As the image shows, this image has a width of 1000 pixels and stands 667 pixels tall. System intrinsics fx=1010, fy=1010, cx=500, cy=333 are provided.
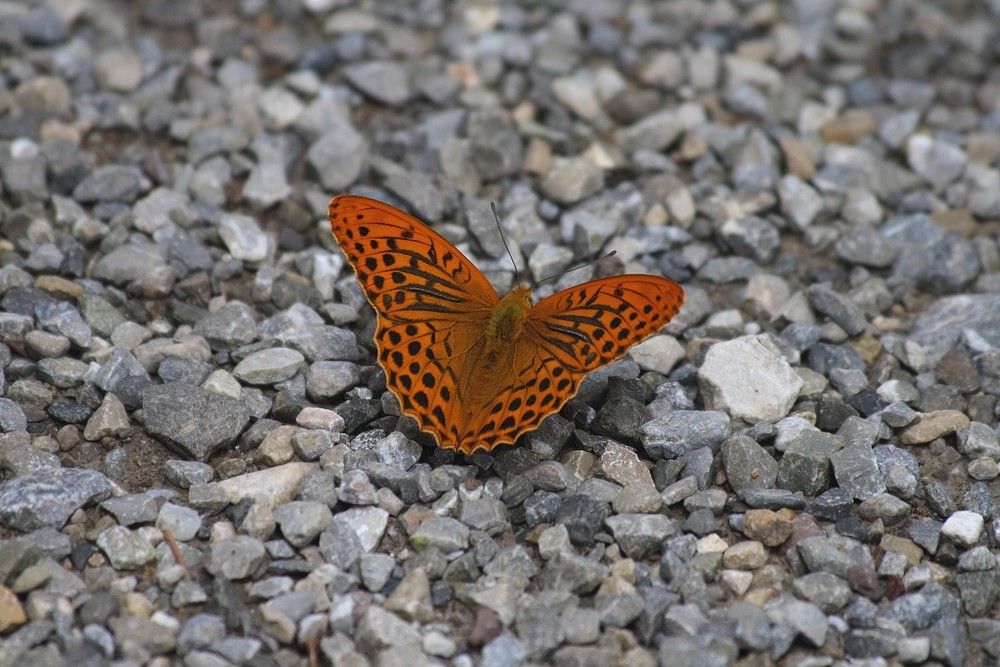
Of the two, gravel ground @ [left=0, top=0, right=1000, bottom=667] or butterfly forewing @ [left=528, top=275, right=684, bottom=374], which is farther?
butterfly forewing @ [left=528, top=275, right=684, bottom=374]

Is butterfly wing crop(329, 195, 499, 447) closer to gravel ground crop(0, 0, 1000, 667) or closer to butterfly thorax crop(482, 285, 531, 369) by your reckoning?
butterfly thorax crop(482, 285, 531, 369)

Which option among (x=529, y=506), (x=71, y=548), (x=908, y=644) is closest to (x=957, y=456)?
(x=908, y=644)

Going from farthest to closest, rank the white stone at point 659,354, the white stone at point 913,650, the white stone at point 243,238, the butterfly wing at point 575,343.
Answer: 1. the white stone at point 243,238
2. the white stone at point 659,354
3. the butterfly wing at point 575,343
4. the white stone at point 913,650

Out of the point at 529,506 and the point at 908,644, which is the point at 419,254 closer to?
the point at 529,506

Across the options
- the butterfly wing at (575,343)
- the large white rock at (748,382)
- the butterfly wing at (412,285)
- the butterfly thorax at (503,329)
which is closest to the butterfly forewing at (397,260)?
the butterfly wing at (412,285)

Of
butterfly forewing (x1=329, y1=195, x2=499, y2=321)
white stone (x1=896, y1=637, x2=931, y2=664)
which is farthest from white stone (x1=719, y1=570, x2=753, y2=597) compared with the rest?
butterfly forewing (x1=329, y1=195, x2=499, y2=321)

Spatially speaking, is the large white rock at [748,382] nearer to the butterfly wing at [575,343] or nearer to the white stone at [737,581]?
the butterfly wing at [575,343]

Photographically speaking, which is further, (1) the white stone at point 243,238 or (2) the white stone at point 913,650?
(1) the white stone at point 243,238
